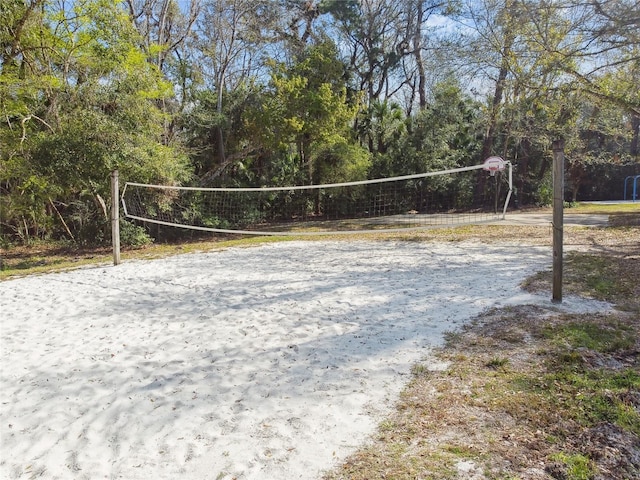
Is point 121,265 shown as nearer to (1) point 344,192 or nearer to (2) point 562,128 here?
(1) point 344,192

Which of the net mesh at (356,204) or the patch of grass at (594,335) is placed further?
the net mesh at (356,204)

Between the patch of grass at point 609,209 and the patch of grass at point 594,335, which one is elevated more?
the patch of grass at point 609,209

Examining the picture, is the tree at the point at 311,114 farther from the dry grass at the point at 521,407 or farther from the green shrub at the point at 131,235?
the dry grass at the point at 521,407

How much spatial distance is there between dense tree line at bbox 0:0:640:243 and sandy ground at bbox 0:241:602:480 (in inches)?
189

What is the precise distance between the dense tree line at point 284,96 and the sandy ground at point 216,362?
15.8 ft

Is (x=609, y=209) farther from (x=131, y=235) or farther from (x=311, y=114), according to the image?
(x=131, y=235)

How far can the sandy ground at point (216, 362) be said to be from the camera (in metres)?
2.24

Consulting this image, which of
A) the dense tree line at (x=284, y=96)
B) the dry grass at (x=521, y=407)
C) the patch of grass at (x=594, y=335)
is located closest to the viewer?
the dry grass at (x=521, y=407)

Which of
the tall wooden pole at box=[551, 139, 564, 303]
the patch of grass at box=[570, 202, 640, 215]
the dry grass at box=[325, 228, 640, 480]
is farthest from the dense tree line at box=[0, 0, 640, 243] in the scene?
the dry grass at box=[325, 228, 640, 480]

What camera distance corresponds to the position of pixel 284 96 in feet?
47.5

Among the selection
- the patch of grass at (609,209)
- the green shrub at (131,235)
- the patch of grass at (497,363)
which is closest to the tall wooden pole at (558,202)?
the patch of grass at (497,363)

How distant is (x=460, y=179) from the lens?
17.9m

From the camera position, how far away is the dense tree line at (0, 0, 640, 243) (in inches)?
374

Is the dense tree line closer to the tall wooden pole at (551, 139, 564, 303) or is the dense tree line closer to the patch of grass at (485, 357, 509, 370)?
the tall wooden pole at (551, 139, 564, 303)
